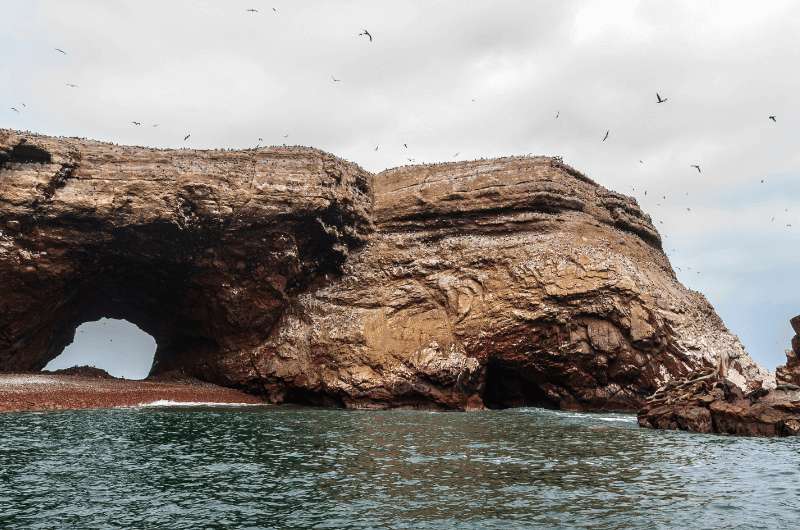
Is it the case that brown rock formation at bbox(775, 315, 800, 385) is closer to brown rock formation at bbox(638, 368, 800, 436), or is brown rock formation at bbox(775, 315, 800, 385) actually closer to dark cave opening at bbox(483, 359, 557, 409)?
brown rock formation at bbox(638, 368, 800, 436)

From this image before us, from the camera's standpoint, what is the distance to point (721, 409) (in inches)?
1135

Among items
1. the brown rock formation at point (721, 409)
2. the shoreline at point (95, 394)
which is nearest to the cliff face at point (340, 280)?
the shoreline at point (95, 394)

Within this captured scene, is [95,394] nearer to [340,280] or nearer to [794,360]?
[340,280]

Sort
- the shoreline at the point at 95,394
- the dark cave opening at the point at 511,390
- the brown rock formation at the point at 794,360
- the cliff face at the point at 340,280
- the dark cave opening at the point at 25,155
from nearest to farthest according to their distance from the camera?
the shoreline at the point at 95,394 < the brown rock formation at the point at 794,360 < the dark cave opening at the point at 25,155 < the cliff face at the point at 340,280 < the dark cave opening at the point at 511,390

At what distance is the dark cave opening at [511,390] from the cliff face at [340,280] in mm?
139

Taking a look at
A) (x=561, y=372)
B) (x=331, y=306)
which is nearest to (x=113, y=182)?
(x=331, y=306)

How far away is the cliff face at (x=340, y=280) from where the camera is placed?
41.1m

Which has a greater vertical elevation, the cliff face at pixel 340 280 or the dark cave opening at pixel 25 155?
the dark cave opening at pixel 25 155

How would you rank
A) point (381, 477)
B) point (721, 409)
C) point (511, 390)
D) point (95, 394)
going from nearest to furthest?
point (381, 477) → point (721, 409) → point (95, 394) → point (511, 390)

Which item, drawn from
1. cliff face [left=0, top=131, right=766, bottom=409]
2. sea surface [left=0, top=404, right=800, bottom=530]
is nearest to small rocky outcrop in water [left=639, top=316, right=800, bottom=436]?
sea surface [left=0, top=404, right=800, bottom=530]

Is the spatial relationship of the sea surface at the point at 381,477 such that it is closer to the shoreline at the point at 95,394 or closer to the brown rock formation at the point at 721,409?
the brown rock formation at the point at 721,409

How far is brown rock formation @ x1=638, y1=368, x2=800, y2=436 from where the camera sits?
90.9 ft

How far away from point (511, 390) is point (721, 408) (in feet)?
63.6

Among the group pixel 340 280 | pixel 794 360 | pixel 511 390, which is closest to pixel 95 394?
pixel 340 280
